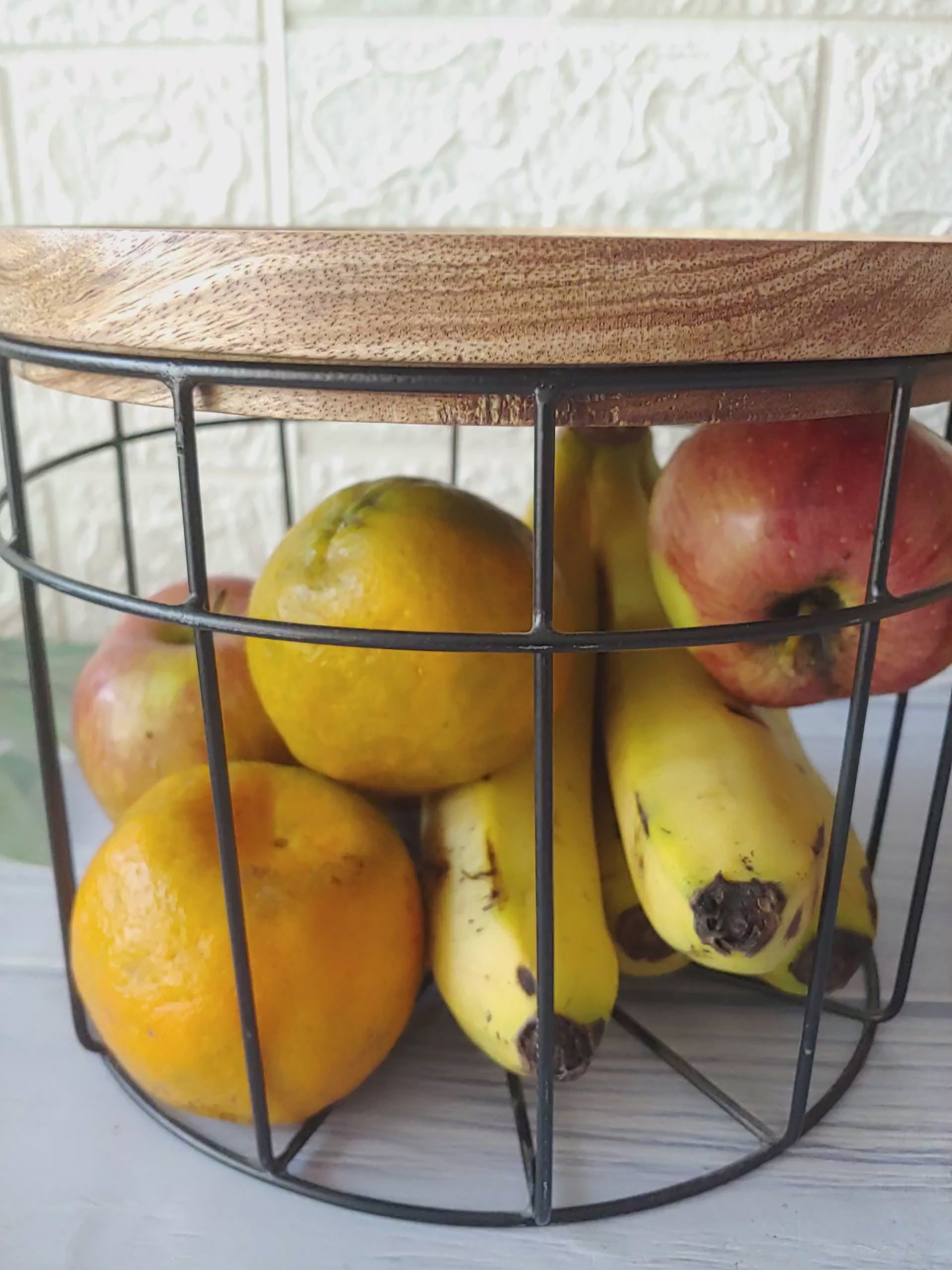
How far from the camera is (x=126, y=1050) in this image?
28cm

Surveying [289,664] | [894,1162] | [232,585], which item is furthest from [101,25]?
[894,1162]

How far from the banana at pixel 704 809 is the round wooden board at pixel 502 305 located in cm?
11

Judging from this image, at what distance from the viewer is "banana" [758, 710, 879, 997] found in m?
0.32

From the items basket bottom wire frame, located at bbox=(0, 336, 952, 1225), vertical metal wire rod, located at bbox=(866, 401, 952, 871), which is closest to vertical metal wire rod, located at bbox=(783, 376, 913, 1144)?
basket bottom wire frame, located at bbox=(0, 336, 952, 1225)

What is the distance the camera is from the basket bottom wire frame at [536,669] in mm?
204

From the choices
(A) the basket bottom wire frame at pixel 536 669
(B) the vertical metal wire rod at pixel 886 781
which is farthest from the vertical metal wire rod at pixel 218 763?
(B) the vertical metal wire rod at pixel 886 781

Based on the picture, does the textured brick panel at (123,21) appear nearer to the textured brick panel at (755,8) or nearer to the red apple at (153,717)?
the textured brick panel at (755,8)

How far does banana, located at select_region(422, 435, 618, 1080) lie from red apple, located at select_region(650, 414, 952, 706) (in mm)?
58

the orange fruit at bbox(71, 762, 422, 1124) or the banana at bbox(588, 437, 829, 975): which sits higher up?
the banana at bbox(588, 437, 829, 975)

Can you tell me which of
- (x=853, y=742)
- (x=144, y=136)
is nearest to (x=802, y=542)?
(x=853, y=742)

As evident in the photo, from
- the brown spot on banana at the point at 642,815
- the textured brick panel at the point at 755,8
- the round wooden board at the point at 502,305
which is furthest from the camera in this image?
the textured brick panel at the point at 755,8

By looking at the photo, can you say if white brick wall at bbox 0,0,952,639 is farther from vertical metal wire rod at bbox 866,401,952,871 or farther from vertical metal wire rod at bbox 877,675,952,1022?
vertical metal wire rod at bbox 877,675,952,1022

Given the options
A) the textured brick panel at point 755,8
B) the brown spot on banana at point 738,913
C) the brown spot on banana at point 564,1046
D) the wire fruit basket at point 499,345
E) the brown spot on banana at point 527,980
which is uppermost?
the textured brick panel at point 755,8

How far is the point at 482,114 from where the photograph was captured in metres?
0.61
